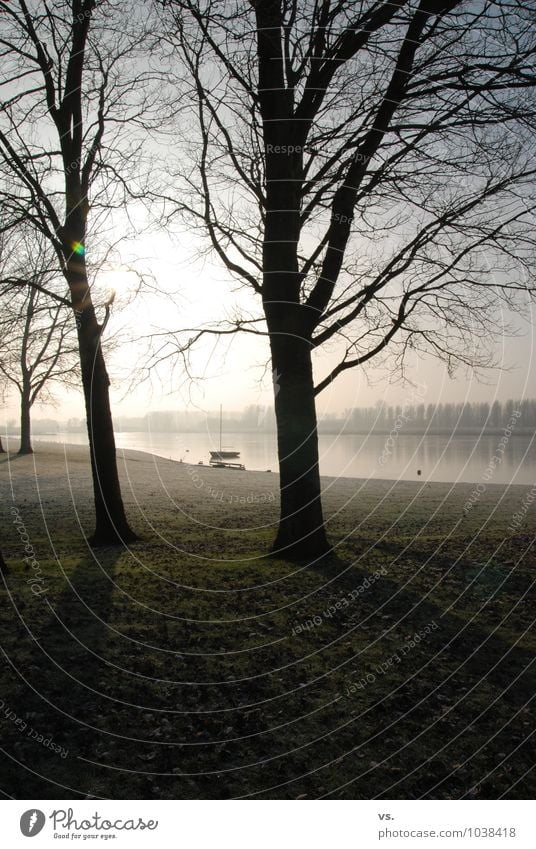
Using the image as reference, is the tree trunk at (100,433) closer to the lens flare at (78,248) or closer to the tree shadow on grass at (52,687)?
the lens flare at (78,248)

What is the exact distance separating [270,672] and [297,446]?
5.00 metres

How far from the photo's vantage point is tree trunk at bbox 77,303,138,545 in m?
12.7

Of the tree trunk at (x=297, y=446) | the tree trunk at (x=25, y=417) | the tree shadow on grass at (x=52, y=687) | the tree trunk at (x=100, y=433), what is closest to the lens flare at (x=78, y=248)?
the tree trunk at (x=100, y=433)

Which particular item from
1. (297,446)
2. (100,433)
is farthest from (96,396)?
(297,446)

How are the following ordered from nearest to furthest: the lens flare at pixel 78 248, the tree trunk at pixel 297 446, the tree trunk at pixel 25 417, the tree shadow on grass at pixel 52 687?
1. the tree shadow on grass at pixel 52 687
2. the tree trunk at pixel 297 446
3. the lens flare at pixel 78 248
4. the tree trunk at pixel 25 417

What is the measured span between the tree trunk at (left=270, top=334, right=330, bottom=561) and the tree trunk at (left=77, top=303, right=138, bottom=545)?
4.19 m

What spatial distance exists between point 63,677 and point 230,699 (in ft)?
6.09

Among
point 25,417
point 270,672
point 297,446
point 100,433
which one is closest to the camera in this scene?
point 270,672

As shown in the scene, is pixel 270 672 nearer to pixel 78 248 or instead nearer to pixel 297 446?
pixel 297 446

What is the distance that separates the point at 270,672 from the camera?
6.40 m

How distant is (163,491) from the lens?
26.5 m

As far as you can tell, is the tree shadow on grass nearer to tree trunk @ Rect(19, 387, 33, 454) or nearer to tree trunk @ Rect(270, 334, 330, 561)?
tree trunk @ Rect(270, 334, 330, 561)

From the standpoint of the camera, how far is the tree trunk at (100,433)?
41.7 ft

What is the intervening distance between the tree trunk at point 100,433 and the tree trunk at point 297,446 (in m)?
4.19
